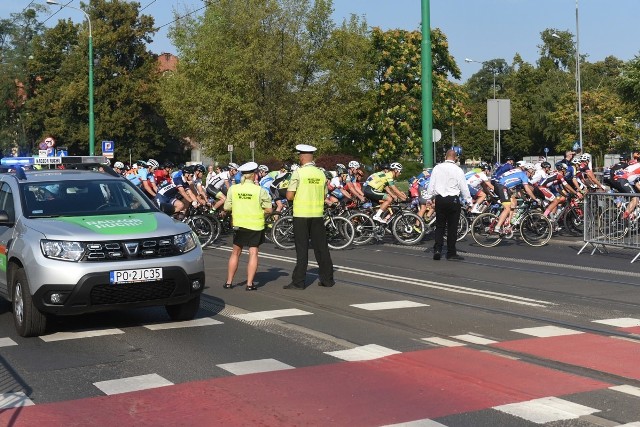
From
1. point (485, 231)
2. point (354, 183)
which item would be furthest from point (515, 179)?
point (354, 183)

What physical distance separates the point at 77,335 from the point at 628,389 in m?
5.18

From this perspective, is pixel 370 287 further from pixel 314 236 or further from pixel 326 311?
pixel 326 311

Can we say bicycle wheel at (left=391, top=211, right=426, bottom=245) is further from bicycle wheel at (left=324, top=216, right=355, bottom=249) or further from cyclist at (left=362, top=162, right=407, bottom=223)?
bicycle wheel at (left=324, top=216, right=355, bottom=249)

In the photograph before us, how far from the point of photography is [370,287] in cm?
1327

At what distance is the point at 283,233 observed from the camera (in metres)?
20.3

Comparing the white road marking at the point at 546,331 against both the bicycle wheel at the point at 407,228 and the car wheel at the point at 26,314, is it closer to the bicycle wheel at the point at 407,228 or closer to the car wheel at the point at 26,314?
the car wheel at the point at 26,314

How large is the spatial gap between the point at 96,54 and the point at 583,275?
6738 cm

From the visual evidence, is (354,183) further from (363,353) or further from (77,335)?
(363,353)

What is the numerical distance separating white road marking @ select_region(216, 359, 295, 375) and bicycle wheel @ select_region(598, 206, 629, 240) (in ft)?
35.0

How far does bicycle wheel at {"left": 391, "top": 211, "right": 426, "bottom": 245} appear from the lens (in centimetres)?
2028

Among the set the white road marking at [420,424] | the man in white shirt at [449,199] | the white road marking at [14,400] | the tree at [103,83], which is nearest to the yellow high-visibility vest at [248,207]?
the man in white shirt at [449,199]

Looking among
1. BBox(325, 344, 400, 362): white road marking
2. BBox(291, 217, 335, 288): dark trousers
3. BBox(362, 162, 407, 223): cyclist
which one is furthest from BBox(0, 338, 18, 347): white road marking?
BBox(362, 162, 407, 223): cyclist

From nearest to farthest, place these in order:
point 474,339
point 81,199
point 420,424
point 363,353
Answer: point 420,424, point 363,353, point 474,339, point 81,199

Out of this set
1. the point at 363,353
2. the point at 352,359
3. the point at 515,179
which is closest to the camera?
the point at 352,359
